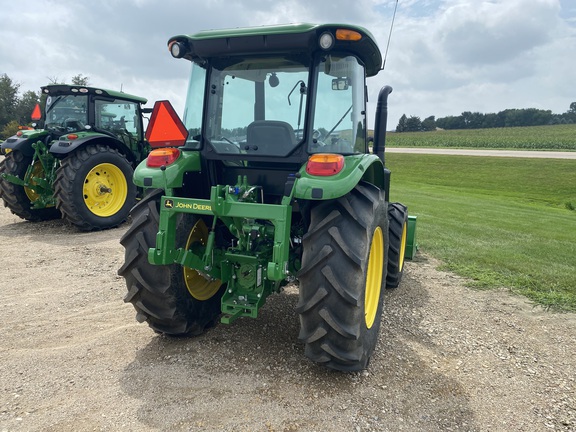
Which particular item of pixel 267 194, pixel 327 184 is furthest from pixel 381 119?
pixel 327 184

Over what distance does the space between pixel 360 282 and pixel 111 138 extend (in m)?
6.62

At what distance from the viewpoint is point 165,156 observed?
337 cm

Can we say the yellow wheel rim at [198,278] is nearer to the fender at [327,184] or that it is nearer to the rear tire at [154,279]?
the rear tire at [154,279]

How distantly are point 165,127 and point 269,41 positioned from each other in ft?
3.12

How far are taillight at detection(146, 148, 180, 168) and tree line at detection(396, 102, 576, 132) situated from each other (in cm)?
6274

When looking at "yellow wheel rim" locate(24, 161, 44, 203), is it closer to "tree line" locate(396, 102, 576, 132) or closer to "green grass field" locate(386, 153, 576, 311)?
"green grass field" locate(386, 153, 576, 311)

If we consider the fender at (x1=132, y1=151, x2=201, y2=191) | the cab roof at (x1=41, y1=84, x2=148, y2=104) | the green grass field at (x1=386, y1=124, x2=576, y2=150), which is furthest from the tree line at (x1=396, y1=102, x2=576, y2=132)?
the fender at (x1=132, y1=151, x2=201, y2=191)

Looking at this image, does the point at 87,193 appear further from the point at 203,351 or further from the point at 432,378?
the point at 432,378

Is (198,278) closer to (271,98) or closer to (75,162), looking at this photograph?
(271,98)

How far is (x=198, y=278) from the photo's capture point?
3662 mm

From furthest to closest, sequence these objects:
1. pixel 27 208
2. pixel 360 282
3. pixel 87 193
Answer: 1. pixel 27 208
2. pixel 87 193
3. pixel 360 282

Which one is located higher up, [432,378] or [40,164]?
[40,164]

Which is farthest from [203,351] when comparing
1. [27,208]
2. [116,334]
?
[27,208]

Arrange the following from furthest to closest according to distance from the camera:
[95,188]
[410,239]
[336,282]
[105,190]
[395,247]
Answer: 1. [105,190]
2. [95,188]
3. [410,239]
4. [395,247]
5. [336,282]
